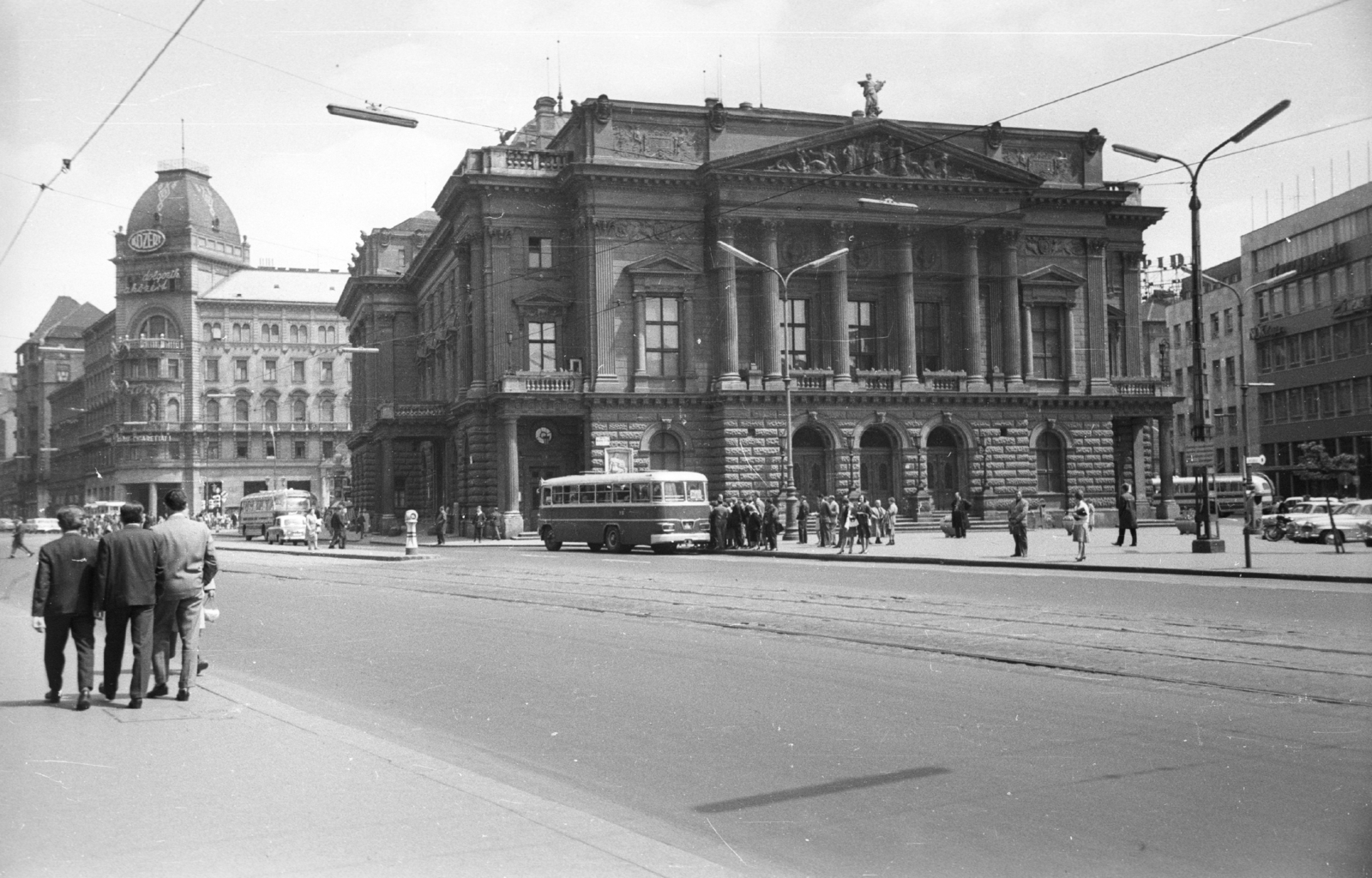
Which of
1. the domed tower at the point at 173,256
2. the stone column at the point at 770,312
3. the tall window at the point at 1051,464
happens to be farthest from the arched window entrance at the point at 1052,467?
the domed tower at the point at 173,256

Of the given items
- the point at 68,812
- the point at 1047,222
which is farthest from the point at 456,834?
the point at 1047,222

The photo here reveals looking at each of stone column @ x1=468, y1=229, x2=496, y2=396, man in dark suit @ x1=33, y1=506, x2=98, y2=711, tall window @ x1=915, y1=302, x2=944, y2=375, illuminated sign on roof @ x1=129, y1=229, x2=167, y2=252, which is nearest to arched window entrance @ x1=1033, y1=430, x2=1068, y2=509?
tall window @ x1=915, y1=302, x2=944, y2=375

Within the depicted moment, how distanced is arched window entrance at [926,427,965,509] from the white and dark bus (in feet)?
55.8

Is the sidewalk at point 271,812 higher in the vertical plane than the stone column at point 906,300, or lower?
lower

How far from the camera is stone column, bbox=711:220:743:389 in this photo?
172ft

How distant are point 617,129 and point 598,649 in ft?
137

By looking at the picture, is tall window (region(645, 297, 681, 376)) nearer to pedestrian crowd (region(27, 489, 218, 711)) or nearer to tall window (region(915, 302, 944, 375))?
tall window (region(915, 302, 944, 375))

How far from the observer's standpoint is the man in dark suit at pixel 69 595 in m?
10.1

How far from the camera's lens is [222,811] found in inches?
264

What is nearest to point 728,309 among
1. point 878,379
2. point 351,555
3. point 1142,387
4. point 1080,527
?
point 878,379

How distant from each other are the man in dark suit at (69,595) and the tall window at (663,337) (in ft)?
143

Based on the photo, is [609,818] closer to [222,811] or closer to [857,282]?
[222,811]

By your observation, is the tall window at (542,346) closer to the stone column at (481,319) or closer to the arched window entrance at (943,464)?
the stone column at (481,319)

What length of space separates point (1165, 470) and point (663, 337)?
2487 centimetres
